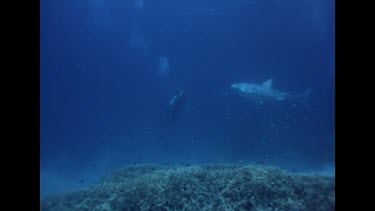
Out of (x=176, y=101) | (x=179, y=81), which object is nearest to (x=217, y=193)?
(x=176, y=101)

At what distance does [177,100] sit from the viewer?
74.7 ft

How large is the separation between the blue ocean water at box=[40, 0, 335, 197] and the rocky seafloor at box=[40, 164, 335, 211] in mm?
12847

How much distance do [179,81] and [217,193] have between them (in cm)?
6257

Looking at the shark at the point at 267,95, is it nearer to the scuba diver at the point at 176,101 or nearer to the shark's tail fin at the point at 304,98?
the shark's tail fin at the point at 304,98

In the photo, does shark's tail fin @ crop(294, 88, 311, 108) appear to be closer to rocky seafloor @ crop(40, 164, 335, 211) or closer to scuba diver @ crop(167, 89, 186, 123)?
scuba diver @ crop(167, 89, 186, 123)

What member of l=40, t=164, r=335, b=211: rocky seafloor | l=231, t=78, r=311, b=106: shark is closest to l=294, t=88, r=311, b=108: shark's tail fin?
l=231, t=78, r=311, b=106: shark

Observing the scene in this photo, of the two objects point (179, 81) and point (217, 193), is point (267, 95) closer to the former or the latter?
point (217, 193)

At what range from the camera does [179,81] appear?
7144cm

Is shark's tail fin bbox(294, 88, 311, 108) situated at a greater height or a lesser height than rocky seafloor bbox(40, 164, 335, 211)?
greater

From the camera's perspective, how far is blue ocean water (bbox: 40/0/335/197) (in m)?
30.8

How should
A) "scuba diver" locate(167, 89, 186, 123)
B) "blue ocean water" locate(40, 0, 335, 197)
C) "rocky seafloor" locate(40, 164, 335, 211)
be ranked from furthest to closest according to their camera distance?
"blue ocean water" locate(40, 0, 335, 197)
"scuba diver" locate(167, 89, 186, 123)
"rocky seafloor" locate(40, 164, 335, 211)

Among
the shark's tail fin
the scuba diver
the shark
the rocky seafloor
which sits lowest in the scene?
the rocky seafloor
